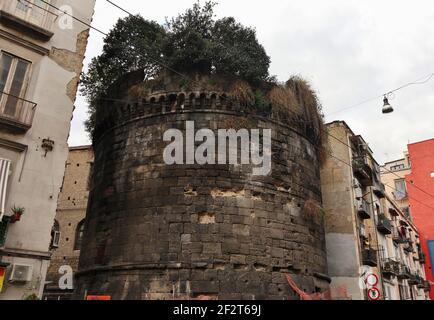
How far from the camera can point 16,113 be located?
820 cm

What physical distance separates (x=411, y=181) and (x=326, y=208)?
17035mm

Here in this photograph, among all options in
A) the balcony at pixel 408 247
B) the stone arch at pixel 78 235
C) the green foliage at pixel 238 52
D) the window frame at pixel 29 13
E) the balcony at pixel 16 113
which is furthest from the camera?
the balcony at pixel 408 247

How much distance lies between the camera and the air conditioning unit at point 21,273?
742 cm

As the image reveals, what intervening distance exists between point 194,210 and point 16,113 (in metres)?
5.06

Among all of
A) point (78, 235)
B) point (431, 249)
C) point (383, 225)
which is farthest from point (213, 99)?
point (431, 249)

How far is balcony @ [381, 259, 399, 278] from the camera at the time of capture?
18.5 m

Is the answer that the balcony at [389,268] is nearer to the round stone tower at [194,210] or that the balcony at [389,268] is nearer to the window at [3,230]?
the round stone tower at [194,210]

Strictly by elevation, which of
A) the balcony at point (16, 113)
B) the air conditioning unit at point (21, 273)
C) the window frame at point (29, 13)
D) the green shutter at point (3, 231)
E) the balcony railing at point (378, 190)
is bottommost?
the air conditioning unit at point (21, 273)

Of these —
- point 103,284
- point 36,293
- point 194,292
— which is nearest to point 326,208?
point 194,292

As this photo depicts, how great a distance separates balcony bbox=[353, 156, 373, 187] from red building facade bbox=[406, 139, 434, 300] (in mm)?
11683

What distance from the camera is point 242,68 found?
12.7 m

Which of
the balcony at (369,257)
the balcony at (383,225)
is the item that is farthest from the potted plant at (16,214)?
the balcony at (383,225)

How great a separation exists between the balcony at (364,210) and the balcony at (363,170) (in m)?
1.18

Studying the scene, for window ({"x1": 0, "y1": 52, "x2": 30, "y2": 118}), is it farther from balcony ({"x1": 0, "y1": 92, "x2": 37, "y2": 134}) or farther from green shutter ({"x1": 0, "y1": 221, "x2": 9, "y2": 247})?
green shutter ({"x1": 0, "y1": 221, "x2": 9, "y2": 247})
